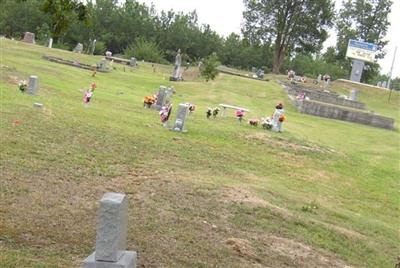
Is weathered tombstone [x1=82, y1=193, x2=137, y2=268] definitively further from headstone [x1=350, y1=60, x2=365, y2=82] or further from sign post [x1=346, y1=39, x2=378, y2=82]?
headstone [x1=350, y1=60, x2=365, y2=82]

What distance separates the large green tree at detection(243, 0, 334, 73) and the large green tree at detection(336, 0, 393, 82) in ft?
26.5

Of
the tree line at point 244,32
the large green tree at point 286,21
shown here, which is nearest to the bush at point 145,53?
the tree line at point 244,32

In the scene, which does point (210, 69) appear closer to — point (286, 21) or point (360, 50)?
point (360, 50)

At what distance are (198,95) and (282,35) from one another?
3604 centimetres

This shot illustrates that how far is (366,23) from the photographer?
72.5 meters

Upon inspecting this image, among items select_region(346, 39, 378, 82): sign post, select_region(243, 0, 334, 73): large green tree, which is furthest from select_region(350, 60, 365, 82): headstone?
select_region(243, 0, 334, 73): large green tree

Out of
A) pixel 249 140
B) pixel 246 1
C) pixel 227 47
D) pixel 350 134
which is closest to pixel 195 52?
pixel 227 47

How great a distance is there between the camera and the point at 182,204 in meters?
9.55

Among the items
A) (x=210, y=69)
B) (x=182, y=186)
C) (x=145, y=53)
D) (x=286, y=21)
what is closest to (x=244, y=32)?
(x=286, y=21)

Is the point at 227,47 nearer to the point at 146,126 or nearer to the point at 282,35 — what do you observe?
the point at 282,35

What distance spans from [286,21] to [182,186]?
56.3 meters

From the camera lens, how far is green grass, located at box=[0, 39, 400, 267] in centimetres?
755

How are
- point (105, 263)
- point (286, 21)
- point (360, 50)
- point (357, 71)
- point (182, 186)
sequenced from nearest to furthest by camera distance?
1. point (105, 263)
2. point (182, 186)
3. point (360, 50)
4. point (357, 71)
5. point (286, 21)

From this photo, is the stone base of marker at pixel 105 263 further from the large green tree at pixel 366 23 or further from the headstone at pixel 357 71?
the large green tree at pixel 366 23
